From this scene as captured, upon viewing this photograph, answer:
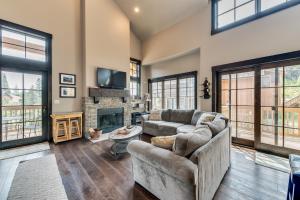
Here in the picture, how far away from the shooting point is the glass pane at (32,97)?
3.88 metres

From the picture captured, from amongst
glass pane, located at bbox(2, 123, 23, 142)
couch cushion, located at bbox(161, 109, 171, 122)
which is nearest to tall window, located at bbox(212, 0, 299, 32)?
couch cushion, located at bbox(161, 109, 171, 122)

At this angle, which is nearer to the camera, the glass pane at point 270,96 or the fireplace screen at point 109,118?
the glass pane at point 270,96

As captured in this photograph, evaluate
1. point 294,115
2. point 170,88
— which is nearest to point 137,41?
point 170,88

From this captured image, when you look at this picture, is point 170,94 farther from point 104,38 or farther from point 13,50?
point 13,50

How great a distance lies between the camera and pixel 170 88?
6.37 m

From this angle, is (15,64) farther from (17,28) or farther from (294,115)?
(294,115)

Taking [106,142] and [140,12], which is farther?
[140,12]

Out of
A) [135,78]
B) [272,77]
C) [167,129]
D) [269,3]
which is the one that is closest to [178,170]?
[167,129]

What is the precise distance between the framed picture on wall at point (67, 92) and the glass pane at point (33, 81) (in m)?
0.56

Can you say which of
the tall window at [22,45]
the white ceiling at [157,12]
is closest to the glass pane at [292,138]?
the white ceiling at [157,12]

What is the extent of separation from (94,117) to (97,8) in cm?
396

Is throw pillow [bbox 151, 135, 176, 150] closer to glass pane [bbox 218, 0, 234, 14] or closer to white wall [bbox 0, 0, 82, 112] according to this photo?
white wall [bbox 0, 0, 82, 112]

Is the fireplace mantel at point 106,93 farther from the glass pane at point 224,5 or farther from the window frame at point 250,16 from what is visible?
the glass pane at point 224,5

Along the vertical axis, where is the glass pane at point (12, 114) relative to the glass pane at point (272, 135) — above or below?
above
